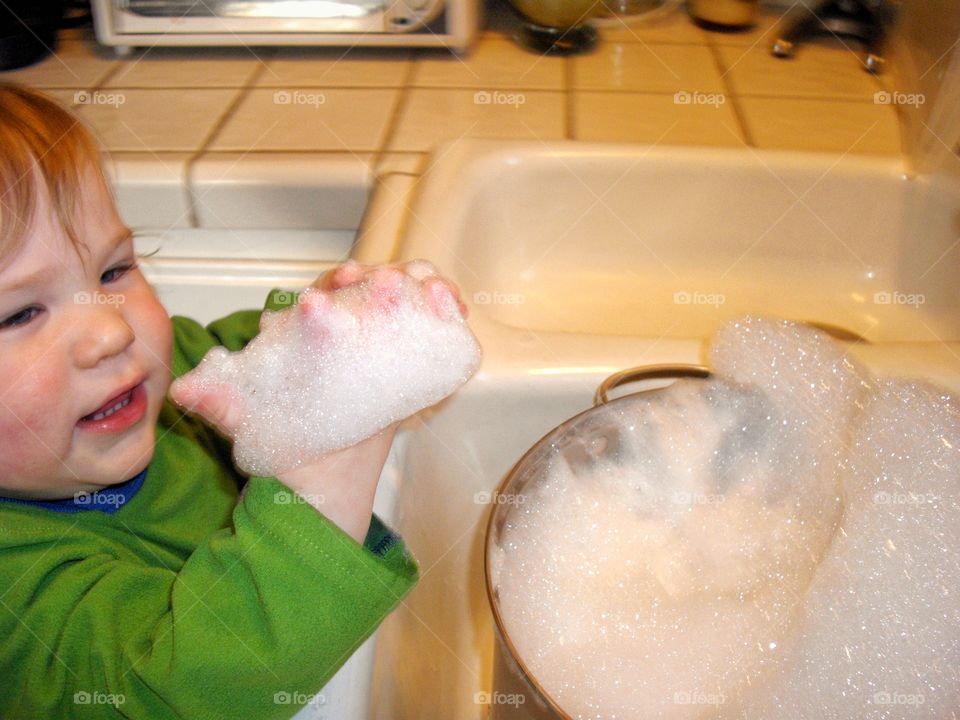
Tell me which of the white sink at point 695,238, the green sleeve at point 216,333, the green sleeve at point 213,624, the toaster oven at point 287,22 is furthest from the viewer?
the toaster oven at point 287,22

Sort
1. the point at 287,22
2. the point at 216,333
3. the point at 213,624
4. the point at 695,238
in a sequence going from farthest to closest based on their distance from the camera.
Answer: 1. the point at 287,22
2. the point at 695,238
3. the point at 216,333
4. the point at 213,624

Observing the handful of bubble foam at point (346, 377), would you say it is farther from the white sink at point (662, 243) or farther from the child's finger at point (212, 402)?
the white sink at point (662, 243)

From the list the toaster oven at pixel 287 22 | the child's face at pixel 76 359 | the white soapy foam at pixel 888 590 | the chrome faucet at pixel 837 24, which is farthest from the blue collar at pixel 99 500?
the chrome faucet at pixel 837 24

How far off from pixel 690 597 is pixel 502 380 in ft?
0.54

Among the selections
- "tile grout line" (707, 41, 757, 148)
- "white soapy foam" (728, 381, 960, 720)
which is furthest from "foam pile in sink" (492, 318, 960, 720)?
"tile grout line" (707, 41, 757, 148)

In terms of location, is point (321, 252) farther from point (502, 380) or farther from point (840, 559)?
point (840, 559)

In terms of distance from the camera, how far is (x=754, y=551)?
47cm

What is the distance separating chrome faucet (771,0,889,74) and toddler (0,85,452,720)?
0.73 m

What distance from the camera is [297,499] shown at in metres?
0.39

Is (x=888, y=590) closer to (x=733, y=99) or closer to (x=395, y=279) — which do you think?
(x=395, y=279)

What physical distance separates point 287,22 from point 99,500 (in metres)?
0.58

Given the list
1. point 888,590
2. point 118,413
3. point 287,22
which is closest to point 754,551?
point 888,590

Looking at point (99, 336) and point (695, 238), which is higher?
point (99, 336)

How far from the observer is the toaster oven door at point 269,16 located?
86 cm
